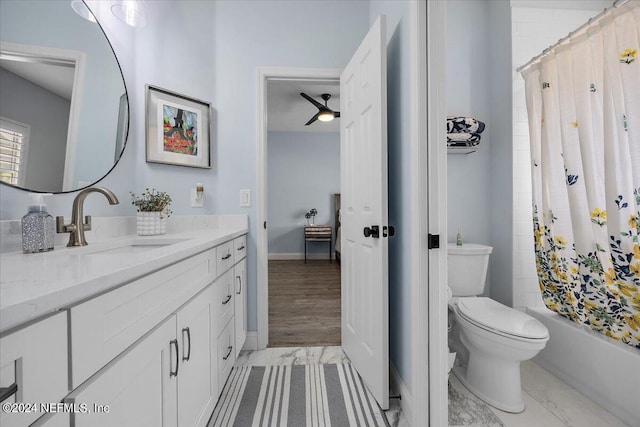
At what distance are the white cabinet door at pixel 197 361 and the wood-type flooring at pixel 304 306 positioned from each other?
0.98 metres

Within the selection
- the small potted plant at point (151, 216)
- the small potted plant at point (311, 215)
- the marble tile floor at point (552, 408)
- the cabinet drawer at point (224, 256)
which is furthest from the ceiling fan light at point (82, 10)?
the small potted plant at point (311, 215)

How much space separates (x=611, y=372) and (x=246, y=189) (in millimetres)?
2384

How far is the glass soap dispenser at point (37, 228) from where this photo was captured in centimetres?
98

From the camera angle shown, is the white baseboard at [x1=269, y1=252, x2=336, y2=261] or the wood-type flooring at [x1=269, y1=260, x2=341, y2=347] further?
the white baseboard at [x1=269, y1=252, x2=336, y2=261]

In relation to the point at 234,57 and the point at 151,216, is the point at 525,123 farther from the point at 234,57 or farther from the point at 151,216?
the point at 151,216

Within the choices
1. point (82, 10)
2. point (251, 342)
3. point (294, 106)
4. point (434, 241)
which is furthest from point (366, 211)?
point (294, 106)

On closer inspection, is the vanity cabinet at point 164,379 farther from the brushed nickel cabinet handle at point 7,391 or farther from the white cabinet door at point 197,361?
the brushed nickel cabinet handle at point 7,391

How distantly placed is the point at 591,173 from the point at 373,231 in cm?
126

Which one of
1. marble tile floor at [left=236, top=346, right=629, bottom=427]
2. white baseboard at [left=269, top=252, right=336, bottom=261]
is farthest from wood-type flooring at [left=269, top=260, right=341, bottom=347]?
white baseboard at [left=269, top=252, right=336, bottom=261]

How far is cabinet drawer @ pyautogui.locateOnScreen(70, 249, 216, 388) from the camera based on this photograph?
0.54 meters

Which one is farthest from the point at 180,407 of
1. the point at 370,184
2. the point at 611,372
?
the point at 611,372

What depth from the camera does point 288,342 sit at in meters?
2.19

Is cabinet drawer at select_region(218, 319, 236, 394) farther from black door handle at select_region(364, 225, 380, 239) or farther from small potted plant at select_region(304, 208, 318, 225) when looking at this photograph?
small potted plant at select_region(304, 208, 318, 225)

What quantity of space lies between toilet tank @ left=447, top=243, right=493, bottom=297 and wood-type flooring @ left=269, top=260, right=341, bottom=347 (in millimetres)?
989
